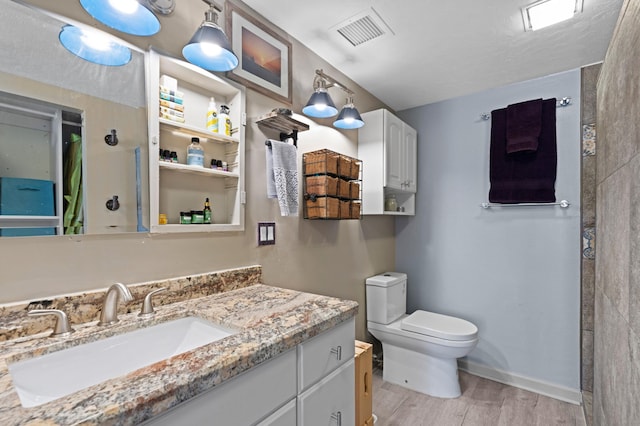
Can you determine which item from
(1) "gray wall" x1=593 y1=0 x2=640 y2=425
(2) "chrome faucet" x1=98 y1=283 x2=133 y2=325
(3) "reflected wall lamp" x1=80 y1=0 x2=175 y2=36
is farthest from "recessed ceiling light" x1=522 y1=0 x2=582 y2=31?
(2) "chrome faucet" x1=98 y1=283 x2=133 y2=325

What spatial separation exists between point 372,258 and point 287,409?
1.74 m

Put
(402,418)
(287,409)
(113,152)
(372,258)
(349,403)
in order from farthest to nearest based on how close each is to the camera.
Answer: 1. (372,258)
2. (402,418)
3. (349,403)
4. (113,152)
5. (287,409)

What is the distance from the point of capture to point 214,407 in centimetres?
71

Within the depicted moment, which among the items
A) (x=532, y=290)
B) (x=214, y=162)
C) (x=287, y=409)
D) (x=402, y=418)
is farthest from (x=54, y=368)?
(x=532, y=290)

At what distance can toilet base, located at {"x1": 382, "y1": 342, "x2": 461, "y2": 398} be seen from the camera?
2116 millimetres

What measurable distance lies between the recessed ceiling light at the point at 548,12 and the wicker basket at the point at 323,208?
143 centimetres

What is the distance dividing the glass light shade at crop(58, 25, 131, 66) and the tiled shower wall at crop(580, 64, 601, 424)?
2.74 meters

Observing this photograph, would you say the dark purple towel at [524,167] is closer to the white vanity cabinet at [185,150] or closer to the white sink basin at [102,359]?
the white vanity cabinet at [185,150]

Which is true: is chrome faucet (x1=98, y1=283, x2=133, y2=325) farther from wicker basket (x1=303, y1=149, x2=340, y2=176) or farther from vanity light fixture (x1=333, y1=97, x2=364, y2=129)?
vanity light fixture (x1=333, y1=97, x2=364, y2=129)

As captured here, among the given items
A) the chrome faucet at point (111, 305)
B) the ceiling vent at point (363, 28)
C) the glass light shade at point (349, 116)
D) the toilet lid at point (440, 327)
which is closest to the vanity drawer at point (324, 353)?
the chrome faucet at point (111, 305)

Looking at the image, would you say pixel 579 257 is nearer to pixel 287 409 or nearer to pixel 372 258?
pixel 372 258

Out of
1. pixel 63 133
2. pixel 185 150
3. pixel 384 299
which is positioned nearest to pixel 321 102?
pixel 185 150

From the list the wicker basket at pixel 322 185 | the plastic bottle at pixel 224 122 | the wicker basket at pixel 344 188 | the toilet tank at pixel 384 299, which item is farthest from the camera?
the toilet tank at pixel 384 299

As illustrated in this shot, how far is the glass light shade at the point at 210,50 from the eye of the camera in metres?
1.09
